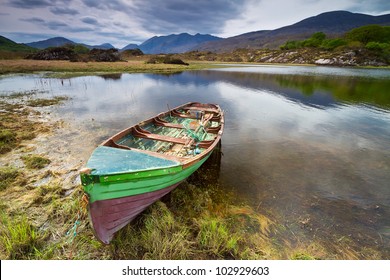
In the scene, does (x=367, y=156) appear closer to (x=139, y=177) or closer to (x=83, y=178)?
Answer: (x=139, y=177)

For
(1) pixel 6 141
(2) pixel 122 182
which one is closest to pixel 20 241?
(2) pixel 122 182

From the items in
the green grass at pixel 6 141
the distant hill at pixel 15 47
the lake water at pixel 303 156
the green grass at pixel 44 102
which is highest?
the distant hill at pixel 15 47

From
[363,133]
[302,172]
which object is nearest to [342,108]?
[363,133]

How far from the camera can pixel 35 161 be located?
8.02m

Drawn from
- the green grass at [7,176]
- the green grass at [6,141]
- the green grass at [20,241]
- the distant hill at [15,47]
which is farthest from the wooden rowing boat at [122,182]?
the distant hill at [15,47]

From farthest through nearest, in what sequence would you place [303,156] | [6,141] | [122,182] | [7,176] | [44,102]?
[44,102] < [303,156] < [6,141] < [7,176] < [122,182]

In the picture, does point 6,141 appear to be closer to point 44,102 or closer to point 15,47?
point 44,102

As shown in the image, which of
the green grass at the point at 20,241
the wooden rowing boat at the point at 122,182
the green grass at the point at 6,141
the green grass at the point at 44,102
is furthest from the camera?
the green grass at the point at 44,102

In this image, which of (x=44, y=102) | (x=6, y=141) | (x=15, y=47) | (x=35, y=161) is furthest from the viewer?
(x=15, y=47)

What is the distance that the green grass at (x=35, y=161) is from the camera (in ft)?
25.6

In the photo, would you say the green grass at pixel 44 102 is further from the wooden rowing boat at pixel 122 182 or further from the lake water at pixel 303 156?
the wooden rowing boat at pixel 122 182

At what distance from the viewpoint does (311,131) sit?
531 inches

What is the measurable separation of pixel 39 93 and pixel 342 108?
106 ft

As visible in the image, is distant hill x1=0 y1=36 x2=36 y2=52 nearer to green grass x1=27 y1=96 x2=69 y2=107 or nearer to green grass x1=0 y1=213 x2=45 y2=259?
green grass x1=27 y1=96 x2=69 y2=107
